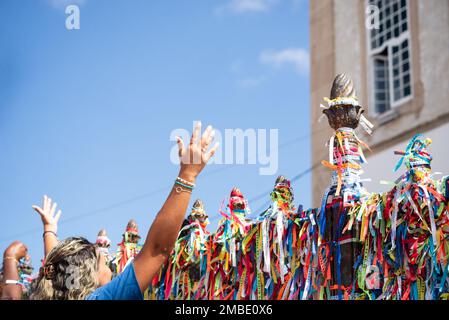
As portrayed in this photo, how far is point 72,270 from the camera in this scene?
2406 millimetres

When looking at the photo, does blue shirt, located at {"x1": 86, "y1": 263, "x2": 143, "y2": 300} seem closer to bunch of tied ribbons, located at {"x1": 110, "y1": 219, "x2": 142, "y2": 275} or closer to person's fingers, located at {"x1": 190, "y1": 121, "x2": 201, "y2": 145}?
person's fingers, located at {"x1": 190, "y1": 121, "x2": 201, "y2": 145}

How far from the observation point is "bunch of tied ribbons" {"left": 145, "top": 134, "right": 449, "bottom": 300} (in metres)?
3.27

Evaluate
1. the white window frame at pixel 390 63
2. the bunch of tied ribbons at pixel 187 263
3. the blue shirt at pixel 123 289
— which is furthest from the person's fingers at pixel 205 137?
the white window frame at pixel 390 63

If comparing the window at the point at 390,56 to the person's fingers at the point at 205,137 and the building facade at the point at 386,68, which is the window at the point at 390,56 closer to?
the building facade at the point at 386,68

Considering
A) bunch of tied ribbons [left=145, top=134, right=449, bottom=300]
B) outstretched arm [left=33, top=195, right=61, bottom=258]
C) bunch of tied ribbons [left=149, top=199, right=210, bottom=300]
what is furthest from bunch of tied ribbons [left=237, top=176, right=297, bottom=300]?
outstretched arm [left=33, top=195, right=61, bottom=258]

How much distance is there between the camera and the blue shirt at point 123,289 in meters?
2.30

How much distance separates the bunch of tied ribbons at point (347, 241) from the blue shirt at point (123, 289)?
140 cm

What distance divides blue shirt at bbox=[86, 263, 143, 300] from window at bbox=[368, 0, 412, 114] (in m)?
8.52

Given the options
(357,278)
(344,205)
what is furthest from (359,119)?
(357,278)

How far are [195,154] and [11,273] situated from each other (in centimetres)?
175

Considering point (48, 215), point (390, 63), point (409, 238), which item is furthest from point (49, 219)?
point (390, 63)

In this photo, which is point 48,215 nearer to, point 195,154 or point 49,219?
point 49,219
